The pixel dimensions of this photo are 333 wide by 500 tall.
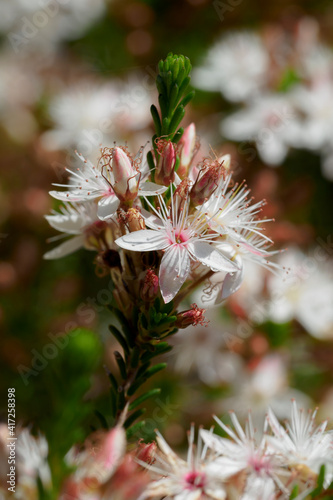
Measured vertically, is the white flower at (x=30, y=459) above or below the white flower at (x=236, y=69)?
below

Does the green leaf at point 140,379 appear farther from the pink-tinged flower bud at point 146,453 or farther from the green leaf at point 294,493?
the green leaf at point 294,493

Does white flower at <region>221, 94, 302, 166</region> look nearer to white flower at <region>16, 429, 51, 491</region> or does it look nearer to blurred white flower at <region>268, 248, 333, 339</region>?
blurred white flower at <region>268, 248, 333, 339</region>

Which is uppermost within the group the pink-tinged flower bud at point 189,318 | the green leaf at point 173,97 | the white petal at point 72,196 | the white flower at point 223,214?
the green leaf at point 173,97

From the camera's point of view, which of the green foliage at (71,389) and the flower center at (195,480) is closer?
the flower center at (195,480)

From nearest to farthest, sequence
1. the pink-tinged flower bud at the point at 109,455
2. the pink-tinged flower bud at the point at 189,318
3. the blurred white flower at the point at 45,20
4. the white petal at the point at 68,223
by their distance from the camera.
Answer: the pink-tinged flower bud at the point at 109,455
the pink-tinged flower bud at the point at 189,318
the white petal at the point at 68,223
the blurred white flower at the point at 45,20

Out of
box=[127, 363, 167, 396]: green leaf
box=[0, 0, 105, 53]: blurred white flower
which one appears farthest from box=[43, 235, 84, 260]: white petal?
box=[0, 0, 105, 53]: blurred white flower

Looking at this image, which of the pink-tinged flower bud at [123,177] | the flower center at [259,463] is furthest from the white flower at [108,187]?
the flower center at [259,463]

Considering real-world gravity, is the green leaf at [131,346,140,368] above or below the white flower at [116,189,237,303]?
below
